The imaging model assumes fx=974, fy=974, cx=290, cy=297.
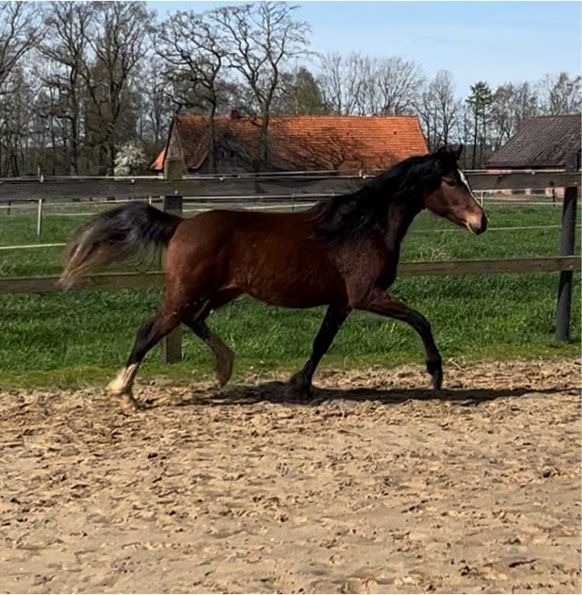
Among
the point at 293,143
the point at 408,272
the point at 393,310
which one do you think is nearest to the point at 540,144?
the point at 293,143

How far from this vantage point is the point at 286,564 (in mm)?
3461

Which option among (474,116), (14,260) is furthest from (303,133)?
(14,260)

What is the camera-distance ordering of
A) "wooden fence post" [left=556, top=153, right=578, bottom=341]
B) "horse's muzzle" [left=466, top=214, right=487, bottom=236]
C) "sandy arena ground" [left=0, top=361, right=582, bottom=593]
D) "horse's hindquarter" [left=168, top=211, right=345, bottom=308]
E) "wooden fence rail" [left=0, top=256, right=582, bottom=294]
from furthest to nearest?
"wooden fence post" [left=556, top=153, right=578, bottom=341], "wooden fence rail" [left=0, top=256, right=582, bottom=294], "horse's muzzle" [left=466, top=214, right=487, bottom=236], "horse's hindquarter" [left=168, top=211, right=345, bottom=308], "sandy arena ground" [left=0, top=361, right=582, bottom=593]

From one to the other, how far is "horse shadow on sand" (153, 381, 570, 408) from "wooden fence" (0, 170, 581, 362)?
3.83ft

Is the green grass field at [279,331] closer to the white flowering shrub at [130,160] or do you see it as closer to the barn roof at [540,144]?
the white flowering shrub at [130,160]

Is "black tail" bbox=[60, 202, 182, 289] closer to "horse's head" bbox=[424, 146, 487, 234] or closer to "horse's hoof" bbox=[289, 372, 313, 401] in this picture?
"horse's hoof" bbox=[289, 372, 313, 401]

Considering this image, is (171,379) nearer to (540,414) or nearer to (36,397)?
(36,397)

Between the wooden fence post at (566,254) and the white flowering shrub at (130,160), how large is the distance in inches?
1912

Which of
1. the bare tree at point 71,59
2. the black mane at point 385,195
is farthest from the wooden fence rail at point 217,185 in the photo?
the bare tree at point 71,59

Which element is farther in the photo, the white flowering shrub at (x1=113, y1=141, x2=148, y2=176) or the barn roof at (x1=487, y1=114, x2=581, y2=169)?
the barn roof at (x1=487, y1=114, x2=581, y2=169)

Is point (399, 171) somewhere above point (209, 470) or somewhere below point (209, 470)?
above

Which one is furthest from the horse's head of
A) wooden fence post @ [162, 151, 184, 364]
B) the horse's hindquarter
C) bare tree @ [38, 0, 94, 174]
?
bare tree @ [38, 0, 94, 174]

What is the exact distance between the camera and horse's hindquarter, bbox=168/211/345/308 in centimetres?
618

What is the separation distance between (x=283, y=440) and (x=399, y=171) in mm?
2153
